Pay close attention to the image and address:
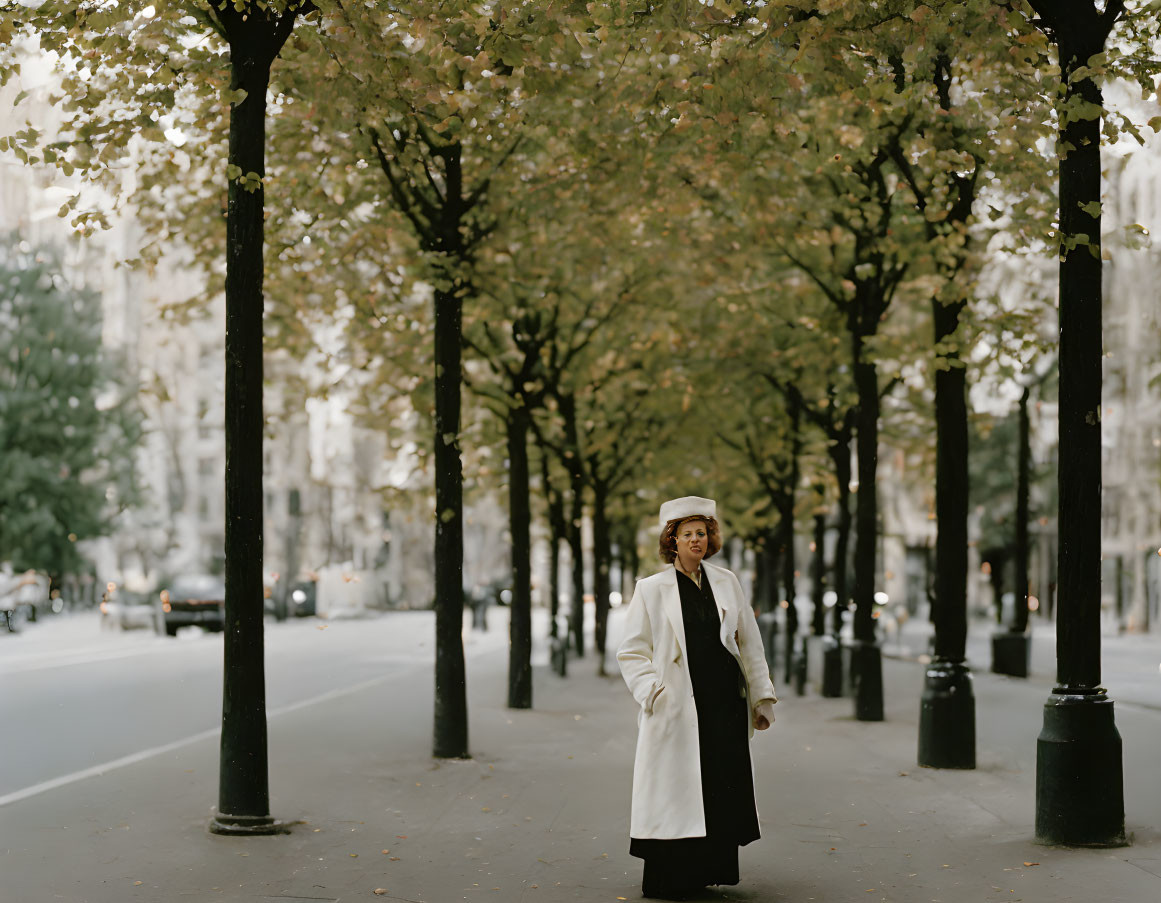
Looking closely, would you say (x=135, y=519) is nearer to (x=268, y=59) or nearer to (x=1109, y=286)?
(x=1109, y=286)

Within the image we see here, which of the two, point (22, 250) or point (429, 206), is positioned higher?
point (22, 250)

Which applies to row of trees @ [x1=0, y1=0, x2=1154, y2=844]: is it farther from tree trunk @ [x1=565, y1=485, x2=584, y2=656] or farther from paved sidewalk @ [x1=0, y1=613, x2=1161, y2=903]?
paved sidewalk @ [x1=0, y1=613, x2=1161, y2=903]

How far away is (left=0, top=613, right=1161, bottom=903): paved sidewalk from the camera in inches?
325

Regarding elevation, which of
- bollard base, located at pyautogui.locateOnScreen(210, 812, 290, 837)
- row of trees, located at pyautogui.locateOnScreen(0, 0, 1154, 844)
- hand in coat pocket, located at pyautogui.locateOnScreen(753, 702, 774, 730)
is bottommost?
bollard base, located at pyautogui.locateOnScreen(210, 812, 290, 837)

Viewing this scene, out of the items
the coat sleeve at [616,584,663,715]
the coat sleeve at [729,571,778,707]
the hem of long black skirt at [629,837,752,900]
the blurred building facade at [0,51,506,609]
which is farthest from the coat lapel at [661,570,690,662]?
the blurred building facade at [0,51,506,609]

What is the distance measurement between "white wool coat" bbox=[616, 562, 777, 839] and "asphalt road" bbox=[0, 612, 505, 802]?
6213mm

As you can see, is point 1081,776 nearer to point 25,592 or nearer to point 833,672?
point 833,672

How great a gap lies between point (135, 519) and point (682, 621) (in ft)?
236

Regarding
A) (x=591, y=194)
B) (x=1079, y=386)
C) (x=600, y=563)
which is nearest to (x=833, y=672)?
(x=600, y=563)

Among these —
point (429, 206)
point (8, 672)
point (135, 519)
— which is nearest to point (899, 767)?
point (429, 206)

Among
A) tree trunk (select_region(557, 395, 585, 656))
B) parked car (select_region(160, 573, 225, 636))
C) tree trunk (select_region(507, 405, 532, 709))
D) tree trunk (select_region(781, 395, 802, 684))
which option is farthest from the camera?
parked car (select_region(160, 573, 225, 636))

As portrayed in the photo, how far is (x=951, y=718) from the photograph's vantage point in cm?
1390

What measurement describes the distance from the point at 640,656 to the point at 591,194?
31.4 feet

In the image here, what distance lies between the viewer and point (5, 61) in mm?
10562
